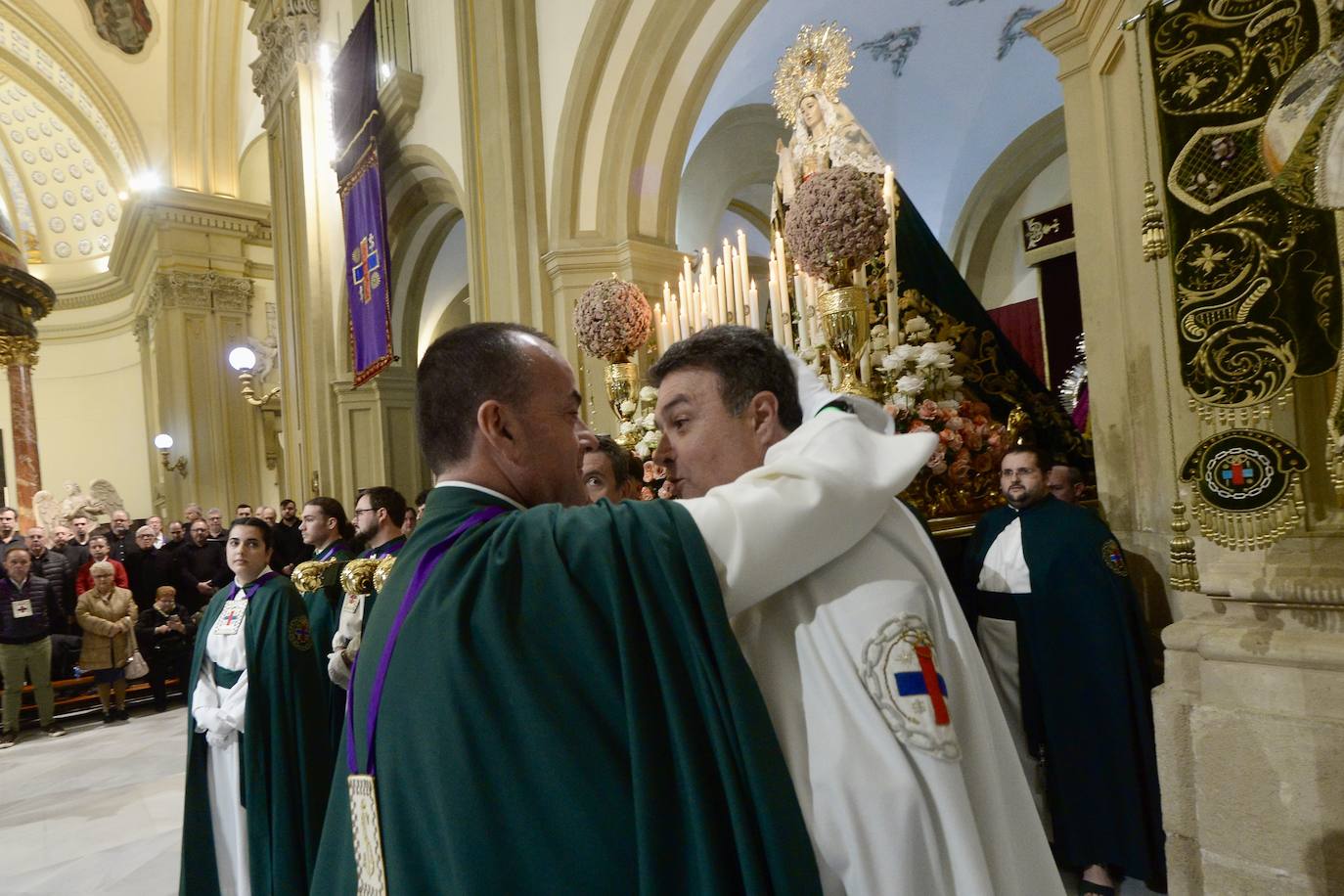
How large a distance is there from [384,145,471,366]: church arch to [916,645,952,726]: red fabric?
8.11 metres

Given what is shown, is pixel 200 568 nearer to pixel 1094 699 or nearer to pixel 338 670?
pixel 338 670

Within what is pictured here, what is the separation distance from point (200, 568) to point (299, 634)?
714 cm

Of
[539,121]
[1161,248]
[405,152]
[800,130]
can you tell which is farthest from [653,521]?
[405,152]

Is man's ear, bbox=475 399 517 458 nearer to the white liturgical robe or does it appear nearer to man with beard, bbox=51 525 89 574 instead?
the white liturgical robe

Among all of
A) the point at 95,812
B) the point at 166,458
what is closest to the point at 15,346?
the point at 95,812

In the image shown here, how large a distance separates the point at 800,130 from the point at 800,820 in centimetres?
399

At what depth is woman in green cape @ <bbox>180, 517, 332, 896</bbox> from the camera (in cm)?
336

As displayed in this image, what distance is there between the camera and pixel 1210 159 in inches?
90.6

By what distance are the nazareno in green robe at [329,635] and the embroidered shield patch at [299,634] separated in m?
0.04

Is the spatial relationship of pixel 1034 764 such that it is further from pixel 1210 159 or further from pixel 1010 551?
pixel 1210 159

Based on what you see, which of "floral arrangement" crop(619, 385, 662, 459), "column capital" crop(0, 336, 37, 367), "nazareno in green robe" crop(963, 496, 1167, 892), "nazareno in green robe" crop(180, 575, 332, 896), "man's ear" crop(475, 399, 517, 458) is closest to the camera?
"man's ear" crop(475, 399, 517, 458)

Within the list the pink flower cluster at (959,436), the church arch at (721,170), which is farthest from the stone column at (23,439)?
the pink flower cluster at (959,436)

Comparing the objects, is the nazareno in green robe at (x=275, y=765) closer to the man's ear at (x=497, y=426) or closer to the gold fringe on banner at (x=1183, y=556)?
the man's ear at (x=497, y=426)

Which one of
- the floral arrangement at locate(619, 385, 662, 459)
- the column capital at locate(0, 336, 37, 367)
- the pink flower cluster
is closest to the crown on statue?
the floral arrangement at locate(619, 385, 662, 459)
